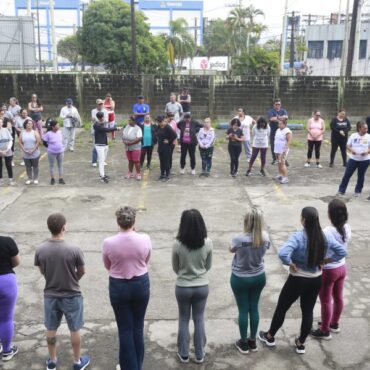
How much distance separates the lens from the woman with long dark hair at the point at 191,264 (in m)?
4.29

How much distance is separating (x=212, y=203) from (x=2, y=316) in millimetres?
5927

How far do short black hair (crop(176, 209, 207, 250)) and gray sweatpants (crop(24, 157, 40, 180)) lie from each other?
750cm

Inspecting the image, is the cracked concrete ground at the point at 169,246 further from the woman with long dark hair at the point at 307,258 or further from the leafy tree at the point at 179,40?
the leafy tree at the point at 179,40

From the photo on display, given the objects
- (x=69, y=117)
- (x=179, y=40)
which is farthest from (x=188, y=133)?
(x=179, y=40)

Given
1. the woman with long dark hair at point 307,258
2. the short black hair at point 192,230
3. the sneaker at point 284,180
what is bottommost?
the sneaker at point 284,180

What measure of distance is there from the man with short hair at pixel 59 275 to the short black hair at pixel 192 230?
94 centimetres

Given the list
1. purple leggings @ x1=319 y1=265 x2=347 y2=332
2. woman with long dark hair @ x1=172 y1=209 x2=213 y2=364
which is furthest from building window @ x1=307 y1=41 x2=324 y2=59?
woman with long dark hair @ x1=172 y1=209 x2=213 y2=364

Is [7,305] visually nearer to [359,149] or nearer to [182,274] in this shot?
[182,274]

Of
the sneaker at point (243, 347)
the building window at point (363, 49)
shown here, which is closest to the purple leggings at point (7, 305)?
the sneaker at point (243, 347)

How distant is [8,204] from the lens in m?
9.81

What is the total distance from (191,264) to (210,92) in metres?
16.8

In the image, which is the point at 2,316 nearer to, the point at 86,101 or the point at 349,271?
the point at 349,271

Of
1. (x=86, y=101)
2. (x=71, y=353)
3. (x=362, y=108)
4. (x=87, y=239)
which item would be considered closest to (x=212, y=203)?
(x=87, y=239)

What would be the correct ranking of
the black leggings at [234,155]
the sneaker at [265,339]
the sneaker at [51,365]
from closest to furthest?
the sneaker at [51,365], the sneaker at [265,339], the black leggings at [234,155]
